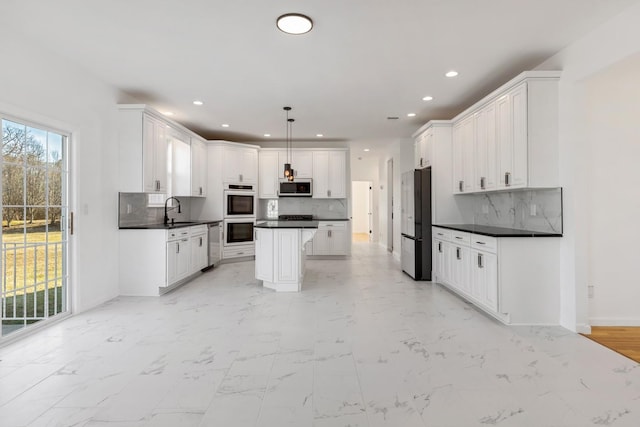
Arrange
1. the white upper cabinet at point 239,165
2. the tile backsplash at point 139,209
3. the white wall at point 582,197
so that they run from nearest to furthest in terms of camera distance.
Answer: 1. the white wall at point 582,197
2. the tile backsplash at point 139,209
3. the white upper cabinet at point 239,165

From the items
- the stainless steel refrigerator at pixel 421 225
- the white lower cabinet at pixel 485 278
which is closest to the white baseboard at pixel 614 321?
the white lower cabinet at pixel 485 278

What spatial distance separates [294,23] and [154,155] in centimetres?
292

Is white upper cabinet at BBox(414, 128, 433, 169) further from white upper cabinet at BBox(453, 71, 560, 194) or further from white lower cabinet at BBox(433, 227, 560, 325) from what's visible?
white lower cabinet at BBox(433, 227, 560, 325)

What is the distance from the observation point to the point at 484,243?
3.51 m

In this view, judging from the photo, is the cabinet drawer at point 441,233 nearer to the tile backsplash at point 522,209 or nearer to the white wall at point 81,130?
the tile backsplash at point 522,209

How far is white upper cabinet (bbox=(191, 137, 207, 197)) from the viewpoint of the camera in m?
6.05

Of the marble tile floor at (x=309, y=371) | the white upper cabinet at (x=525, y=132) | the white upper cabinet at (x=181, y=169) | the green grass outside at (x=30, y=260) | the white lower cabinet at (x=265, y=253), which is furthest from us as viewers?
the white upper cabinet at (x=181, y=169)

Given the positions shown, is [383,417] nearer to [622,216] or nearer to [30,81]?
[622,216]

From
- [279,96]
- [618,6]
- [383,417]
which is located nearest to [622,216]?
[618,6]

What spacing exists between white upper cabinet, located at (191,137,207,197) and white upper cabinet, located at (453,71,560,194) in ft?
16.1

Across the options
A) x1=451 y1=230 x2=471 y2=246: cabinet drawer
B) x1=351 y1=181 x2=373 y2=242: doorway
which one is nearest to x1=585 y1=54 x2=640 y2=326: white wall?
x1=451 y1=230 x2=471 y2=246: cabinet drawer

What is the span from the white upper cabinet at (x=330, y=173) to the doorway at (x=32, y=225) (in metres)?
4.69

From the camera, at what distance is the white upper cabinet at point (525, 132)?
10.5 feet

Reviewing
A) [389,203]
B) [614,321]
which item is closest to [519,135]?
[614,321]
